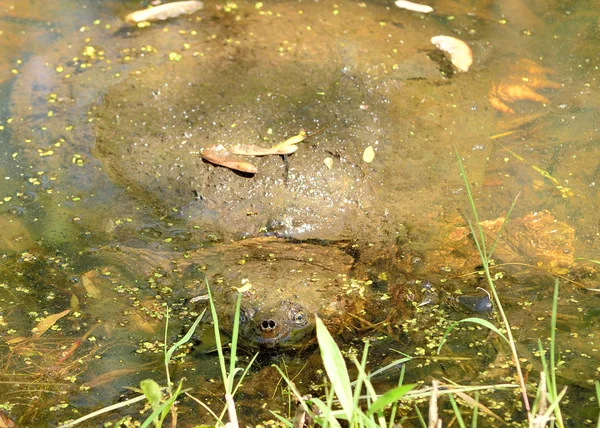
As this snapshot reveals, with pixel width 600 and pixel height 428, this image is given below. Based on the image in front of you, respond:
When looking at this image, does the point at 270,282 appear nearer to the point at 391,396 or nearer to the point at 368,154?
the point at 368,154

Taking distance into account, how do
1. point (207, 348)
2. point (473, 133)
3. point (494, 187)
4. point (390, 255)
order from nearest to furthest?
point (207, 348)
point (390, 255)
point (494, 187)
point (473, 133)

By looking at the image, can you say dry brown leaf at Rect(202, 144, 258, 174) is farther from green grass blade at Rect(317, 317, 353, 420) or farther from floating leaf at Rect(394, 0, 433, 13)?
floating leaf at Rect(394, 0, 433, 13)

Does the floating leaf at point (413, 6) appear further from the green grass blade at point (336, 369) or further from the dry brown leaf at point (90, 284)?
the green grass blade at point (336, 369)

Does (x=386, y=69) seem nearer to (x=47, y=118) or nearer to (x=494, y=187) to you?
(x=494, y=187)

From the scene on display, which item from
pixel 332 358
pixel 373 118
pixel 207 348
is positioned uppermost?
pixel 332 358

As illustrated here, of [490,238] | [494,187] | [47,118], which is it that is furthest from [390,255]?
[47,118]

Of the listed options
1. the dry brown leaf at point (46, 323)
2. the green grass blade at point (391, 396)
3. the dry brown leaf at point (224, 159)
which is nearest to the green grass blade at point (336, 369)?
the green grass blade at point (391, 396)

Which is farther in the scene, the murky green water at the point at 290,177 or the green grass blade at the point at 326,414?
the murky green water at the point at 290,177

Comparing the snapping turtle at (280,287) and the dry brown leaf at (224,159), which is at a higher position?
the dry brown leaf at (224,159)
